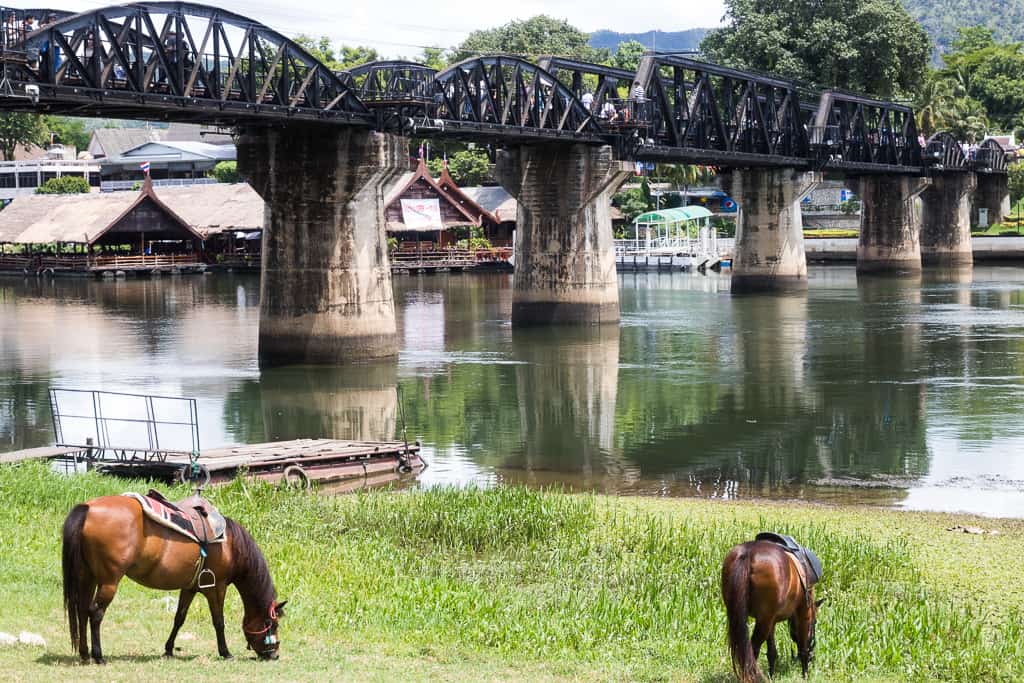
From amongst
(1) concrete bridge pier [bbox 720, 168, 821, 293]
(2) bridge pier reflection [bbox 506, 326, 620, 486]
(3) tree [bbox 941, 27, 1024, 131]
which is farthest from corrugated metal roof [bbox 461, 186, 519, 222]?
(3) tree [bbox 941, 27, 1024, 131]

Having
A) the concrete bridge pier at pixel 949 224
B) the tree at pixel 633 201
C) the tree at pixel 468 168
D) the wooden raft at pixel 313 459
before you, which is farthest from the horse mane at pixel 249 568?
the tree at pixel 633 201

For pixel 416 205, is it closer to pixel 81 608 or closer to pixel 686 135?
pixel 686 135

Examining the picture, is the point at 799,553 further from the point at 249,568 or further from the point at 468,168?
the point at 468,168

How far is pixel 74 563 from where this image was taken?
48.0ft

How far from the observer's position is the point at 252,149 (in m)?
58.9

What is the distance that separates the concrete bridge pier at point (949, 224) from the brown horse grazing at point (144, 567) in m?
126

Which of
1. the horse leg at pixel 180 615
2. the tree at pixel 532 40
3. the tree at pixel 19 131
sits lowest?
the horse leg at pixel 180 615

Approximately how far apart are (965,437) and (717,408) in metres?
8.95

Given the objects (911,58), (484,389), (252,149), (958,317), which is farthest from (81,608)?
(911,58)

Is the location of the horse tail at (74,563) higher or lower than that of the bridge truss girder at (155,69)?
lower

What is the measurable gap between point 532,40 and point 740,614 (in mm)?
168167

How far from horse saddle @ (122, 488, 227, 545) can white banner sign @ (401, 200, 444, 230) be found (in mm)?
108267

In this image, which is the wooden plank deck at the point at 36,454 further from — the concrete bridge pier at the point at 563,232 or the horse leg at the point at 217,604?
→ the concrete bridge pier at the point at 563,232

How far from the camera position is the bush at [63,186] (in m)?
164
